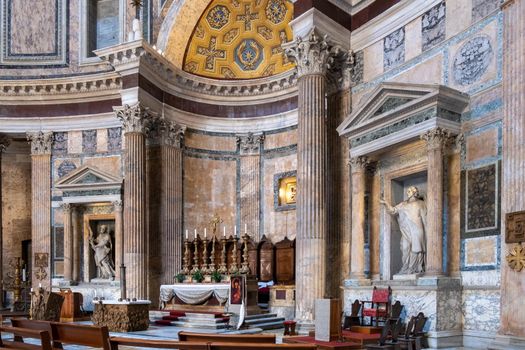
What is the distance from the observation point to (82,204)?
1986 cm

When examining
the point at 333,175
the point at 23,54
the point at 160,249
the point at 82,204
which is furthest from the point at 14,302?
the point at 333,175

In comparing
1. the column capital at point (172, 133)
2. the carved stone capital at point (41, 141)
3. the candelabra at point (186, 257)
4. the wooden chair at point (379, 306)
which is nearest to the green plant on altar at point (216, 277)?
the candelabra at point (186, 257)

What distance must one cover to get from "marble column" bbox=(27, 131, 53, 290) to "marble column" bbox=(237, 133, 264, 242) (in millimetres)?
7117

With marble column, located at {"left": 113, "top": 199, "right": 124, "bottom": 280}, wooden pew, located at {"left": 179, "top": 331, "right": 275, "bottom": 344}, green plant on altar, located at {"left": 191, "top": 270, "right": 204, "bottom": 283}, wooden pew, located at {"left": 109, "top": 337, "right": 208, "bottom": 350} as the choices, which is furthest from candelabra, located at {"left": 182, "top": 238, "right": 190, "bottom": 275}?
wooden pew, located at {"left": 109, "top": 337, "right": 208, "bottom": 350}

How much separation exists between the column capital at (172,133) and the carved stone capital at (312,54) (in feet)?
23.4

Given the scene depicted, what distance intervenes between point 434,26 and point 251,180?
396 inches

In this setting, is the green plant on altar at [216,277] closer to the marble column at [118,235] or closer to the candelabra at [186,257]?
the candelabra at [186,257]

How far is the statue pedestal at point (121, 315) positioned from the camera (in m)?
13.5

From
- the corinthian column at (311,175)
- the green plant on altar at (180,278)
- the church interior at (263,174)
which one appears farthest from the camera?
the green plant on altar at (180,278)

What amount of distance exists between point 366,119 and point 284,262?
7540 millimetres

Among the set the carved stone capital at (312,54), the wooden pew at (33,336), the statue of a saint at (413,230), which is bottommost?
the wooden pew at (33,336)

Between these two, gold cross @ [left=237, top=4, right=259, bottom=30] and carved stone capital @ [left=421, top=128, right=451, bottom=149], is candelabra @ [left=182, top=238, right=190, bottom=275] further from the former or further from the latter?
carved stone capital @ [left=421, top=128, right=451, bottom=149]

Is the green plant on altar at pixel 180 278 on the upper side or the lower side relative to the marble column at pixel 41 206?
lower

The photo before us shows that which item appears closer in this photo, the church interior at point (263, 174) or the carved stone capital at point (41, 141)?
the church interior at point (263, 174)
